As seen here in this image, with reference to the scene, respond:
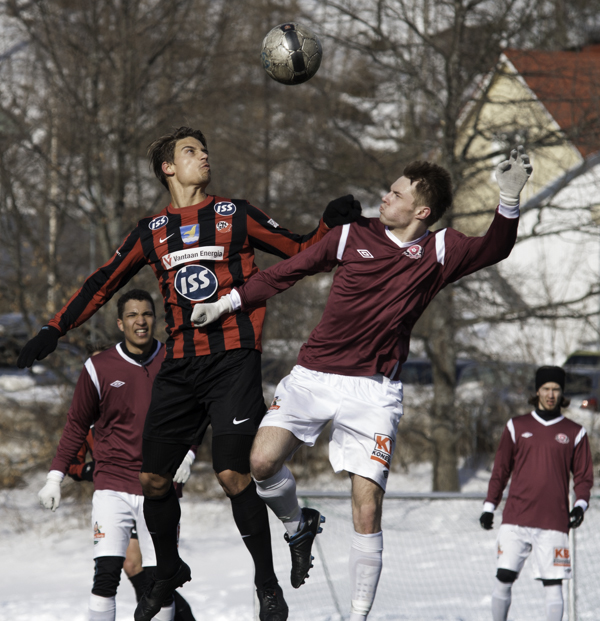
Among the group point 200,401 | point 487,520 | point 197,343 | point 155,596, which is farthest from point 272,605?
point 487,520

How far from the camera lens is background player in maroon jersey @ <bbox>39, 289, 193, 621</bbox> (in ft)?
17.3

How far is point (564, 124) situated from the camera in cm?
1154

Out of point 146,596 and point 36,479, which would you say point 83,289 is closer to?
point 146,596

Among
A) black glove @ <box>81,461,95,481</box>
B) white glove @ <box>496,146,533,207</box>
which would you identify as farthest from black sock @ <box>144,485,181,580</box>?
white glove @ <box>496,146,533,207</box>

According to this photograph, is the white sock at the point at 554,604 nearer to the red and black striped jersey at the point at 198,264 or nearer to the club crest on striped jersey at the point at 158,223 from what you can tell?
the red and black striped jersey at the point at 198,264

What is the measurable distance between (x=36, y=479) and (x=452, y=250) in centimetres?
1068

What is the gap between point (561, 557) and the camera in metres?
6.00

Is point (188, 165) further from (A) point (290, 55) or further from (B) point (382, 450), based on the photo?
(B) point (382, 450)

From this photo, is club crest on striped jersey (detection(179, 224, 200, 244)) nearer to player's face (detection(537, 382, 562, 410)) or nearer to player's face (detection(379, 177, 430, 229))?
player's face (detection(379, 177, 430, 229))

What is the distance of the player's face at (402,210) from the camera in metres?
4.02

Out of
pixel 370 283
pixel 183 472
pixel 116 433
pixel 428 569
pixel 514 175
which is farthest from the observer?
pixel 428 569

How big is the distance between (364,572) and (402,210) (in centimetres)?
182

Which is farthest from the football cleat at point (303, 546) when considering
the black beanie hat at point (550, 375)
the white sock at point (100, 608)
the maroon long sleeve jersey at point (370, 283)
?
the black beanie hat at point (550, 375)

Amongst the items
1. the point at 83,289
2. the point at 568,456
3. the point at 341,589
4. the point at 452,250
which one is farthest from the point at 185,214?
the point at 341,589
